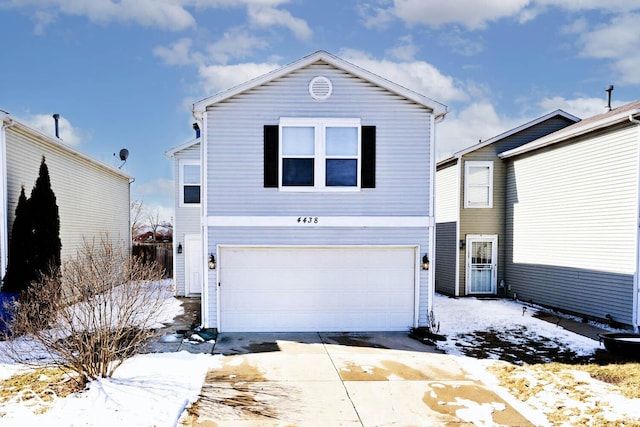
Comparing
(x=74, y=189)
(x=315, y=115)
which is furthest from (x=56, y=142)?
(x=315, y=115)

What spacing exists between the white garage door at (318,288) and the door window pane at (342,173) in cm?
158

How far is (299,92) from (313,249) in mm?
3750

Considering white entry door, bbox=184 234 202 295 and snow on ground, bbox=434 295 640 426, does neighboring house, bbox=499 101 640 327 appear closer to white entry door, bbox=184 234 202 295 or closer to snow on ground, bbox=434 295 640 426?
snow on ground, bbox=434 295 640 426

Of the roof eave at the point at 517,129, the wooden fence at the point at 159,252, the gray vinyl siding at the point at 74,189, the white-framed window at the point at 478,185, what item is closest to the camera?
the gray vinyl siding at the point at 74,189

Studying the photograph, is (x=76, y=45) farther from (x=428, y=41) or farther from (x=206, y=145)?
(x=428, y=41)

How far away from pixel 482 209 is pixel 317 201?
292 inches

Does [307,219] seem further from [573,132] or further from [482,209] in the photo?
[573,132]

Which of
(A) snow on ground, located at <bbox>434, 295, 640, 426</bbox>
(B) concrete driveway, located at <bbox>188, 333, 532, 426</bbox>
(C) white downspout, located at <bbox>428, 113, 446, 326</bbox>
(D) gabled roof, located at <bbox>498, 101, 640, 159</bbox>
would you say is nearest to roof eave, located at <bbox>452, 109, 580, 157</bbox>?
(D) gabled roof, located at <bbox>498, 101, 640, 159</bbox>

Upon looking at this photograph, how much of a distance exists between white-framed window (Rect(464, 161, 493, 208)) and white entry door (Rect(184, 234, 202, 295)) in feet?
31.5

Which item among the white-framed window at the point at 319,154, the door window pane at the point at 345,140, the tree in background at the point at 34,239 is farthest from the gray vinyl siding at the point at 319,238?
the tree in background at the point at 34,239

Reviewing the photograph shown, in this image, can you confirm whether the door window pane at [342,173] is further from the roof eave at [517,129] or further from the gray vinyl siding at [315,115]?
the roof eave at [517,129]

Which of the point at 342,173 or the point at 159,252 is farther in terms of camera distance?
the point at 159,252

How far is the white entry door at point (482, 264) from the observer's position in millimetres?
14055

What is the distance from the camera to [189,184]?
46.0 feet
